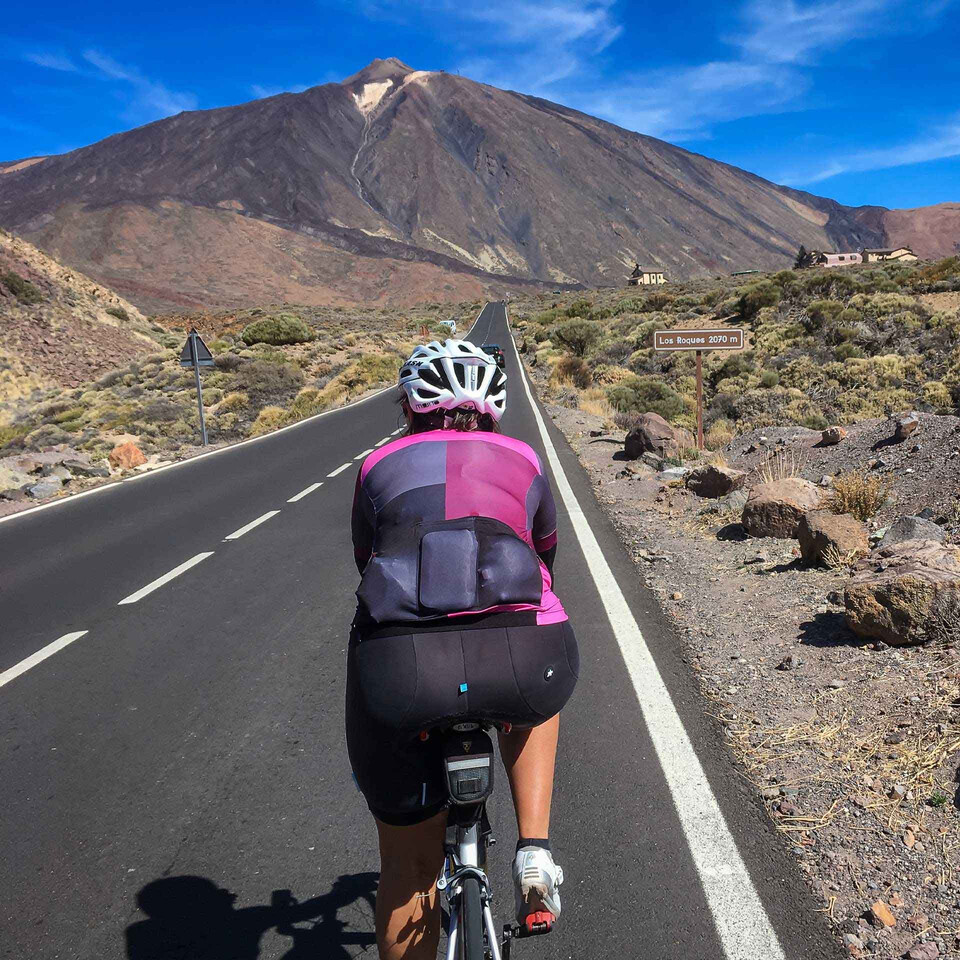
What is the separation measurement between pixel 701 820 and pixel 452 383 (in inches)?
79.0

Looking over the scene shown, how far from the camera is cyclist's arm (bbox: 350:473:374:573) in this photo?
Answer: 2.09 m

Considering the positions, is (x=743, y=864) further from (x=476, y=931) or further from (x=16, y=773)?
(x=16, y=773)

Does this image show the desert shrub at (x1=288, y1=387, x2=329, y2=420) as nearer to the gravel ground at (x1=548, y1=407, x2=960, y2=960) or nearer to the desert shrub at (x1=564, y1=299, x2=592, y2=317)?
the gravel ground at (x1=548, y1=407, x2=960, y2=960)

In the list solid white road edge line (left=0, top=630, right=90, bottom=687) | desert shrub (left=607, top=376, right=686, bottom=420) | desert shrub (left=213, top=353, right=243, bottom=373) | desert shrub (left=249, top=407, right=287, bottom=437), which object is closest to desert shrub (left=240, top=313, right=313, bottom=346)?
desert shrub (left=213, top=353, right=243, bottom=373)

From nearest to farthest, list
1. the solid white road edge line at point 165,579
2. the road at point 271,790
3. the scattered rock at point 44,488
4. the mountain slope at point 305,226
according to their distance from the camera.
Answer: the road at point 271,790 < the solid white road edge line at point 165,579 < the scattered rock at point 44,488 < the mountain slope at point 305,226

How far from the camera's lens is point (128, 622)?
594cm

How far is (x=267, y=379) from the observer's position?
28.7m

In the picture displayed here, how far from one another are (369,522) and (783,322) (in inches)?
1061

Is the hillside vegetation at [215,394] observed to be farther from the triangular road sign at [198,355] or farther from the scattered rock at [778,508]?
the scattered rock at [778,508]

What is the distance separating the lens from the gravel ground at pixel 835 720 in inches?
107

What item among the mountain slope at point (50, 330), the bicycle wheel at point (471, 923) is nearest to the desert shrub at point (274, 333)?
the mountain slope at point (50, 330)

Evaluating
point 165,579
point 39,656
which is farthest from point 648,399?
point 39,656

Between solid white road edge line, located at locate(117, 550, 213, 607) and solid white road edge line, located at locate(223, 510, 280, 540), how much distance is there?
0.61m

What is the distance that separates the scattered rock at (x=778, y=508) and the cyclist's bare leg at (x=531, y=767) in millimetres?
5675
